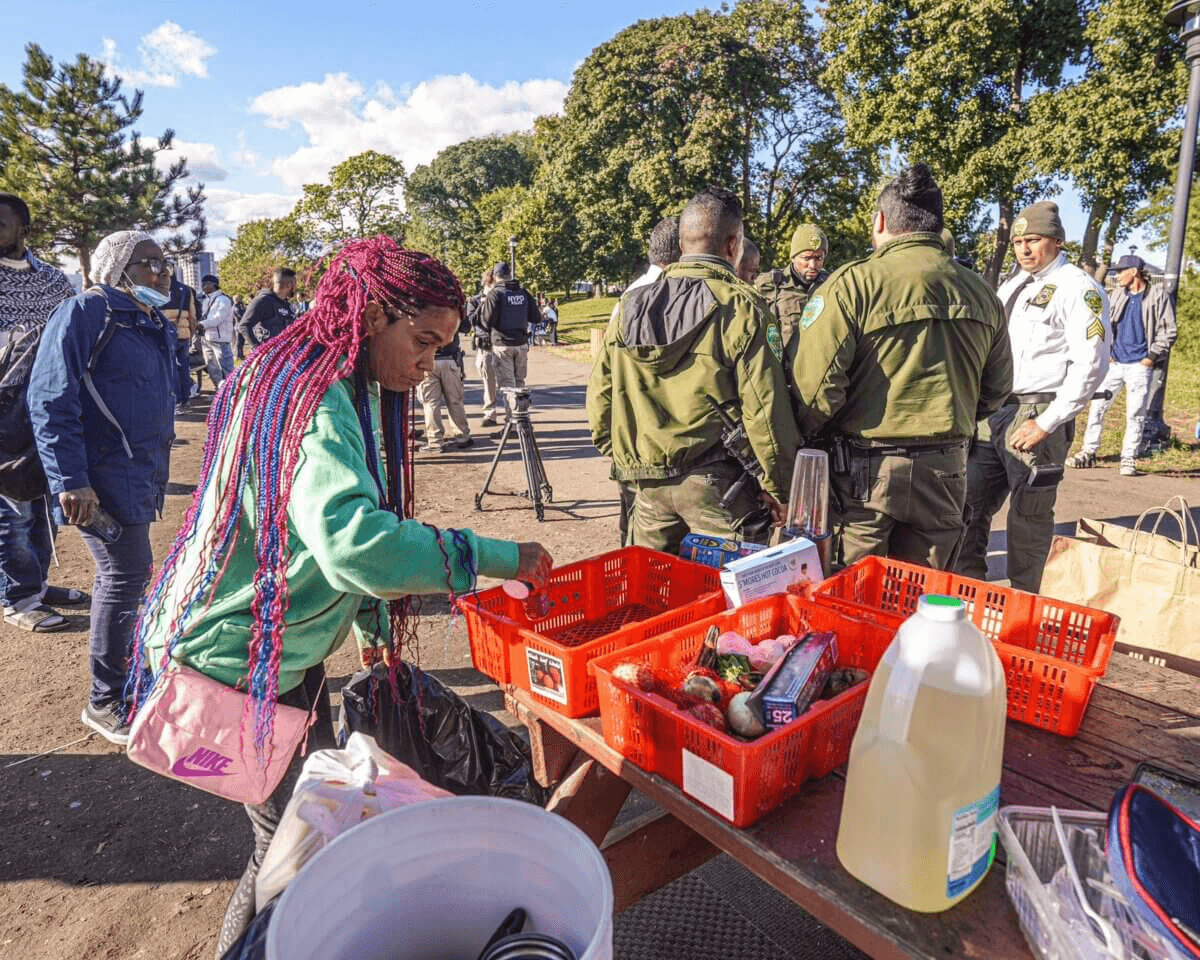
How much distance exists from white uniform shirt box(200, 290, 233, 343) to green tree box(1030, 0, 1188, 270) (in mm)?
18865

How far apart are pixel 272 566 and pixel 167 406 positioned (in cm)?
231

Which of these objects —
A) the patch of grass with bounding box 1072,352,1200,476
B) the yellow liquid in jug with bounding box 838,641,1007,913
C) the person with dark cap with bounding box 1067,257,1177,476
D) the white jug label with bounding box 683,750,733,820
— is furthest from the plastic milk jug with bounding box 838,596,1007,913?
the person with dark cap with bounding box 1067,257,1177,476

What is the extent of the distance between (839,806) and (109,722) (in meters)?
3.36

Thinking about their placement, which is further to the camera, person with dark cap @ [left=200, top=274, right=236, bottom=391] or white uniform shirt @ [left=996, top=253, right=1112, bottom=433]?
person with dark cap @ [left=200, top=274, right=236, bottom=391]

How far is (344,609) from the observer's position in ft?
6.00

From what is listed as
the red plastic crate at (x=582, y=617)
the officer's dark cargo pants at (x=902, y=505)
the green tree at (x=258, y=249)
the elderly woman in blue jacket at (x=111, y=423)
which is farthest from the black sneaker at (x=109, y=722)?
the green tree at (x=258, y=249)

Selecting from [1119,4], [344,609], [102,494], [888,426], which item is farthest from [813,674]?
[1119,4]

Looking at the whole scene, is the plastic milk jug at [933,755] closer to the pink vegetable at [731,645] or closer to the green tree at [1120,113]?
the pink vegetable at [731,645]

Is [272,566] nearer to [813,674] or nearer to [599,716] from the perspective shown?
[599,716]

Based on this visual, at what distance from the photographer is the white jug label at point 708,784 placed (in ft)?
4.28

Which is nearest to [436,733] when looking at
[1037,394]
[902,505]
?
[902,505]

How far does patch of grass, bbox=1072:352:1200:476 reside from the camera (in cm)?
783

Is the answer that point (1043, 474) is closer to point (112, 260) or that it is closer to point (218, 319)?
point (112, 260)

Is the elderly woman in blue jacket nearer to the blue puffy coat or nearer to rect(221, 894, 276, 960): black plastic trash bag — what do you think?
the blue puffy coat
